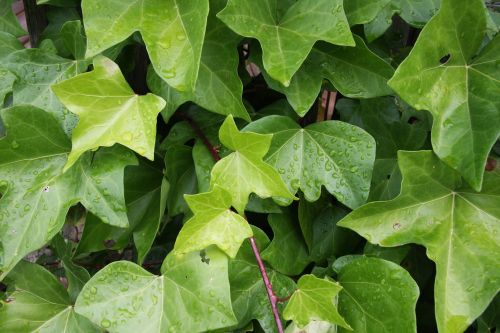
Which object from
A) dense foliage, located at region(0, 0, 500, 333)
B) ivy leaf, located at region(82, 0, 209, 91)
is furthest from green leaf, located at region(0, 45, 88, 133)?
ivy leaf, located at region(82, 0, 209, 91)

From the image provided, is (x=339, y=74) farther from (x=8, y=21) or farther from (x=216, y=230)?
(x=8, y=21)

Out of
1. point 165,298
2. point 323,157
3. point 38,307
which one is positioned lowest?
point 38,307

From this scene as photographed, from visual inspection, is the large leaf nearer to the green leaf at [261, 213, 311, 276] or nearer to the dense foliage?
the dense foliage

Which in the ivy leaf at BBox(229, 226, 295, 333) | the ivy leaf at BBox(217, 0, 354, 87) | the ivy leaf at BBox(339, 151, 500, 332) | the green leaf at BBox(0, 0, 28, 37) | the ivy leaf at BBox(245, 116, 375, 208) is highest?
the ivy leaf at BBox(217, 0, 354, 87)

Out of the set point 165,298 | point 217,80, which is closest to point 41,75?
point 217,80

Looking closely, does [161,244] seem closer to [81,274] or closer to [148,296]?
[81,274]

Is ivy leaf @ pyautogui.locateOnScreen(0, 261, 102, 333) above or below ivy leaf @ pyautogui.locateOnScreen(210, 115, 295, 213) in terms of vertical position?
below
